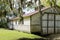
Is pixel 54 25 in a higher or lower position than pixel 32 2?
lower

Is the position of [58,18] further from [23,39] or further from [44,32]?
[23,39]

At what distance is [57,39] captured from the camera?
60.6 feet

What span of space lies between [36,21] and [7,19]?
52.5 feet

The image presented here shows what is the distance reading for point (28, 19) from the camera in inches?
935

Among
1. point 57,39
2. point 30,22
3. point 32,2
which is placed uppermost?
point 32,2

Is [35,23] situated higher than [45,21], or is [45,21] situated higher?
[45,21]

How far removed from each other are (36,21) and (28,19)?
1.33 metres

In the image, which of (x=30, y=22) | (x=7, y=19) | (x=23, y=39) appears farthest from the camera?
(x=7, y=19)

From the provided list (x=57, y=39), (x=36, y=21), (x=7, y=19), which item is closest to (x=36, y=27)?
(x=36, y=21)

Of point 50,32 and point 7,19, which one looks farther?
point 7,19

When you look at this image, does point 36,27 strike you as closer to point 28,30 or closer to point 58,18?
point 28,30

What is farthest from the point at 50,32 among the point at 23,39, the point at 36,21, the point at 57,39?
the point at 23,39

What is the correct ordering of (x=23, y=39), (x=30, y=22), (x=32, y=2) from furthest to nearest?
1. (x=30, y=22)
2. (x=32, y=2)
3. (x=23, y=39)

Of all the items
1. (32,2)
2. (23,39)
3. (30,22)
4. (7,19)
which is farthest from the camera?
(7,19)
